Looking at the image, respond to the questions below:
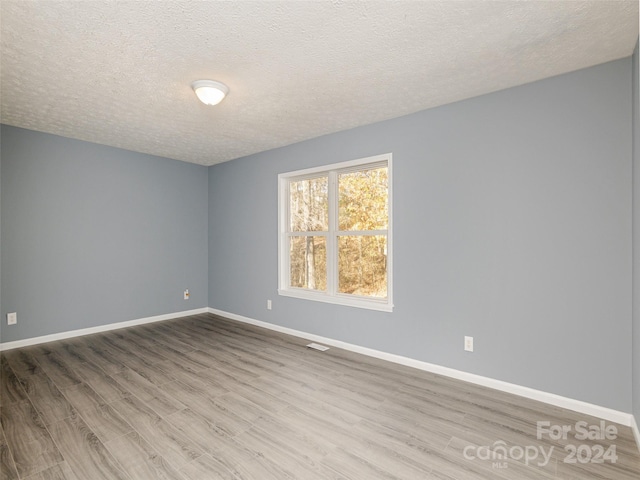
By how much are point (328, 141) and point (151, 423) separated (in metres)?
3.34

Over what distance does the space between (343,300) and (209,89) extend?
8.57ft

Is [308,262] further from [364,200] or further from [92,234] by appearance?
[92,234]

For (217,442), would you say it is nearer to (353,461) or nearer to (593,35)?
(353,461)

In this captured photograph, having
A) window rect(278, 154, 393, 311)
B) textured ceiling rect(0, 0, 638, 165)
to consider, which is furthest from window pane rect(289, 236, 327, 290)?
textured ceiling rect(0, 0, 638, 165)

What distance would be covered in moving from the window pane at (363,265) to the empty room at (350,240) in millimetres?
27

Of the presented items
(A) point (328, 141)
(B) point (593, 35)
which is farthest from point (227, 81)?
(B) point (593, 35)

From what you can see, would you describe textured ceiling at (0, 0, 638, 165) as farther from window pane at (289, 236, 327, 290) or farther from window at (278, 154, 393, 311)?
window pane at (289, 236, 327, 290)

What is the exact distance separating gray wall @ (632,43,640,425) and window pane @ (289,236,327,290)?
2872 millimetres

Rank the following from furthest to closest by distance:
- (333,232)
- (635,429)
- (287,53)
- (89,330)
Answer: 1. (89,330)
2. (333,232)
3. (287,53)
4. (635,429)

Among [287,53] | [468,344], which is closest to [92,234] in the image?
[287,53]

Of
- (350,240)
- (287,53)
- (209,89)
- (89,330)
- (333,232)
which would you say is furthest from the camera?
(89,330)

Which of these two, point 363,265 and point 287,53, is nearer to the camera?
point 287,53

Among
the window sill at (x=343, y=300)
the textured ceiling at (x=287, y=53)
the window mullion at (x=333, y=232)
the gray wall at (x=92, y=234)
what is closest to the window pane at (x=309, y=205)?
the window mullion at (x=333, y=232)

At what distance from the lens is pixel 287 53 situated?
88.3 inches
